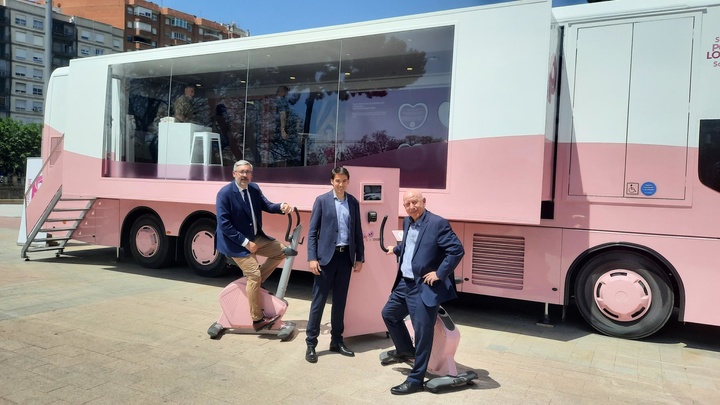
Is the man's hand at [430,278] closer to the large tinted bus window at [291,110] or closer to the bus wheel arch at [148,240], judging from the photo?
the large tinted bus window at [291,110]

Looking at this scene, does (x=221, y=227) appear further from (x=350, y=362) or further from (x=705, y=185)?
(x=705, y=185)

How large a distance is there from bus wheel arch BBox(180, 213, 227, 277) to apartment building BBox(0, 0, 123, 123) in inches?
3302

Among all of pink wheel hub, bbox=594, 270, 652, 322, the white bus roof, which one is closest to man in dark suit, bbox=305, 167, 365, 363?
pink wheel hub, bbox=594, 270, 652, 322

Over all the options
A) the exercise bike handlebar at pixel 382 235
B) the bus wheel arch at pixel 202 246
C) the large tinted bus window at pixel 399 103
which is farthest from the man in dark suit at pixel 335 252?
the bus wheel arch at pixel 202 246

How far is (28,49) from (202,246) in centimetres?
8905

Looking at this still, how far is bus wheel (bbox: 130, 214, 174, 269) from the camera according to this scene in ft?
30.4

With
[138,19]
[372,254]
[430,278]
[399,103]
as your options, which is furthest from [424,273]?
[138,19]

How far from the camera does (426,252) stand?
414cm

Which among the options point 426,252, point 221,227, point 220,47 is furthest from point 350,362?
point 220,47

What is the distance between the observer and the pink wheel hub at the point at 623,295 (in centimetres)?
573

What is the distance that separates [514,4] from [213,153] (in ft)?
15.3

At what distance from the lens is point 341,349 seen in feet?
16.9

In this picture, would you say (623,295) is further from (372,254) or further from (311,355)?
(311,355)

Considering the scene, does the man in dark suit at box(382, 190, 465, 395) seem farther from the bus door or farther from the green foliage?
the green foliage
